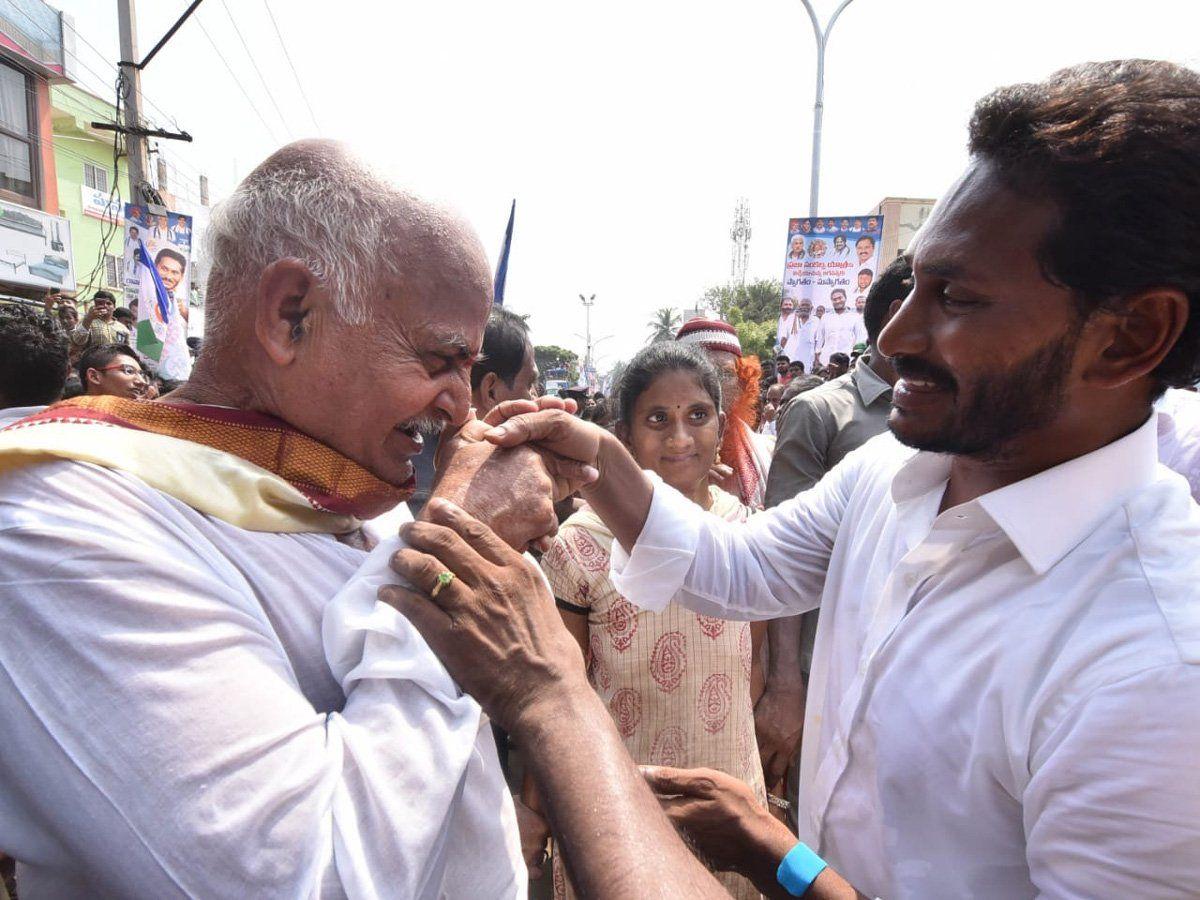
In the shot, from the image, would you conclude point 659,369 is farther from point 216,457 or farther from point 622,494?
point 216,457

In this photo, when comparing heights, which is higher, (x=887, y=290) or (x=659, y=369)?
(x=887, y=290)

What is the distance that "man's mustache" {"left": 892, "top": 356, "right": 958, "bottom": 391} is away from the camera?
5.15 feet

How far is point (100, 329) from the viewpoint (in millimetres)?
8211

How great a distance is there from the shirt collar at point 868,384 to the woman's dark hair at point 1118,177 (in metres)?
2.50

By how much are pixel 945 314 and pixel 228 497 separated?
1433mm

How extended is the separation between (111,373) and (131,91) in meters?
7.00

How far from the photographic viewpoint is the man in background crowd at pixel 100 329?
26.3 ft

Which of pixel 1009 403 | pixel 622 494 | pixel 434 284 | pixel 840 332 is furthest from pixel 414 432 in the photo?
pixel 840 332

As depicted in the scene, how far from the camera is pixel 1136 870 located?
115 cm

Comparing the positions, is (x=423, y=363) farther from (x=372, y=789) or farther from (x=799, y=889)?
(x=799, y=889)

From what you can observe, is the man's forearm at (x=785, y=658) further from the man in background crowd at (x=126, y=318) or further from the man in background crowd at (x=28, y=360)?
the man in background crowd at (x=126, y=318)

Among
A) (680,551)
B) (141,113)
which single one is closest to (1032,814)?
(680,551)

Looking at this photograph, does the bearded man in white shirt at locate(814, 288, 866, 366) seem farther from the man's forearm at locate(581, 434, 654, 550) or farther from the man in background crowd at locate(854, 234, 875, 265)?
the man's forearm at locate(581, 434, 654, 550)

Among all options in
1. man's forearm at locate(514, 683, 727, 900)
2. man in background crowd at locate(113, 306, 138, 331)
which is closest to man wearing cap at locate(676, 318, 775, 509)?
man's forearm at locate(514, 683, 727, 900)
